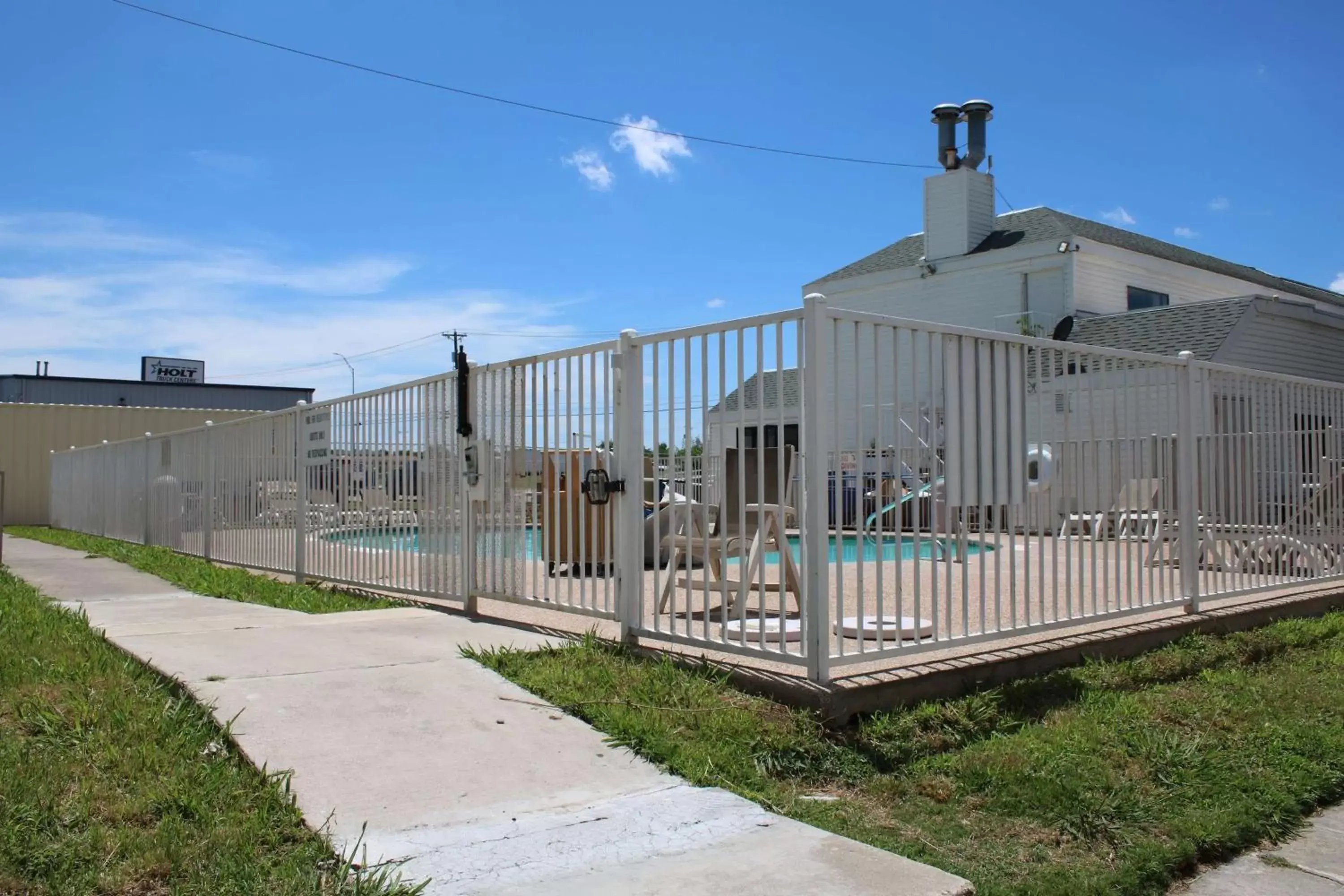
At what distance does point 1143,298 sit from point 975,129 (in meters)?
5.51

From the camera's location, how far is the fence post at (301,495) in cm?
997

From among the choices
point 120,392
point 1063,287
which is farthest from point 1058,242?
point 120,392

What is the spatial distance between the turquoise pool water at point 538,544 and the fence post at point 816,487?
12 centimetres

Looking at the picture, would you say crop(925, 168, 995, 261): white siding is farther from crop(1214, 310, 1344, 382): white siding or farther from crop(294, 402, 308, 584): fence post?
crop(294, 402, 308, 584): fence post

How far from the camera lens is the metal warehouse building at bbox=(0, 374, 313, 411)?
40.4 m

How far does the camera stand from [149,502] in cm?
1549

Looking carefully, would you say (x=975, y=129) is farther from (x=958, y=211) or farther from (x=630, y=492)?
(x=630, y=492)

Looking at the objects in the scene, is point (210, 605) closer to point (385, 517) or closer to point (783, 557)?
point (385, 517)

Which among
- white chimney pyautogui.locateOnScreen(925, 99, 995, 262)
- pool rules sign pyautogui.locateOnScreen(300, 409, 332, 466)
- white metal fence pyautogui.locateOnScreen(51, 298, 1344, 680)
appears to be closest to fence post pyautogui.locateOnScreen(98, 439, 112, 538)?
white metal fence pyautogui.locateOnScreen(51, 298, 1344, 680)

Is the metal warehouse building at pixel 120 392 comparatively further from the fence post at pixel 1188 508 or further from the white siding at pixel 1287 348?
the fence post at pixel 1188 508

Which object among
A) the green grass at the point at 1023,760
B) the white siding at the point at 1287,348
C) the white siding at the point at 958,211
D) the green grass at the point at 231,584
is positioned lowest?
the green grass at the point at 1023,760

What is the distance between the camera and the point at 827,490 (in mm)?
4812

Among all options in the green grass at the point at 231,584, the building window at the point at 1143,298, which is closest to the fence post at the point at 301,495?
the green grass at the point at 231,584

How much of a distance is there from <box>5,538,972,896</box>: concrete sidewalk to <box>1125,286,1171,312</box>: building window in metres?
21.6
